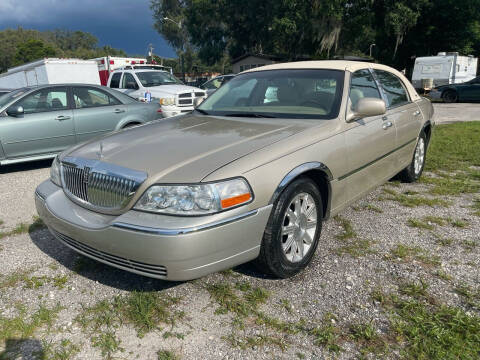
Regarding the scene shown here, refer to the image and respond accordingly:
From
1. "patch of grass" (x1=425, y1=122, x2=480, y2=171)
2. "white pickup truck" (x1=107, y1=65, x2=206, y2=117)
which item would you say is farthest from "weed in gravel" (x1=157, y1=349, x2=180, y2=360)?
"white pickup truck" (x1=107, y1=65, x2=206, y2=117)

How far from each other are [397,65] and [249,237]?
36285 millimetres

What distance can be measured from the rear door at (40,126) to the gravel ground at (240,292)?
3.01m

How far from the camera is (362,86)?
381 centimetres

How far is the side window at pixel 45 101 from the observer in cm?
639

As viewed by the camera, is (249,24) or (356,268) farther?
(249,24)

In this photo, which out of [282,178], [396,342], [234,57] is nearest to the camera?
[396,342]

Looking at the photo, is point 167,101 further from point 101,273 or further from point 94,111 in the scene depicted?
point 101,273

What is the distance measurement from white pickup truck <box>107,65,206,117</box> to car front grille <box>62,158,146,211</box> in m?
7.44

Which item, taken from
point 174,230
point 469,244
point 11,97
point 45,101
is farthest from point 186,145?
point 11,97

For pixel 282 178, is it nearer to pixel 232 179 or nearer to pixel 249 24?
pixel 232 179

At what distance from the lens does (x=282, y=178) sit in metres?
2.59

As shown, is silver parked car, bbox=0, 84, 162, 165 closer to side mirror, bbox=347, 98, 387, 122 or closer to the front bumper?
the front bumper

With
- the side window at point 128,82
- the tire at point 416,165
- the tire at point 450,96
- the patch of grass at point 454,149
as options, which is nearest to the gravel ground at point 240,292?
the tire at point 416,165

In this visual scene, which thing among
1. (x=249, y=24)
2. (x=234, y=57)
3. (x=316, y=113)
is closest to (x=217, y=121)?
(x=316, y=113)
